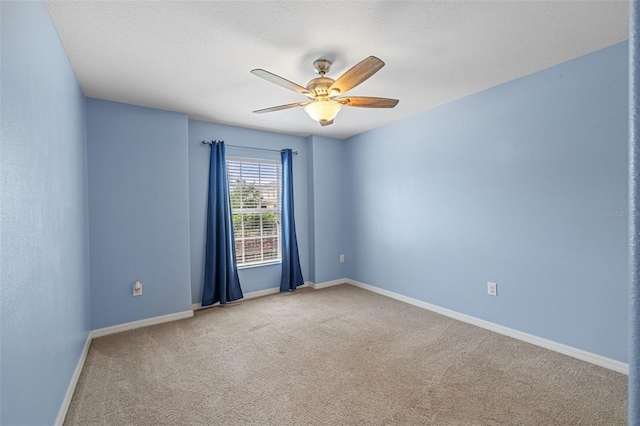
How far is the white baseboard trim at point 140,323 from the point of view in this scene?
3073mm

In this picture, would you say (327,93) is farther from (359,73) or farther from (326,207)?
(326,207)

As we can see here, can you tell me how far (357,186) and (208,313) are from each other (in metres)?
2.70

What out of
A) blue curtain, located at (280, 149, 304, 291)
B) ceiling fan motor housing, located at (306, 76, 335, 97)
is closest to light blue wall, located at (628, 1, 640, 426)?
ceiling fan motor housing, located at (306, 76, 335, 97)

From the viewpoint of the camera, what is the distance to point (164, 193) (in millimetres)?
3467

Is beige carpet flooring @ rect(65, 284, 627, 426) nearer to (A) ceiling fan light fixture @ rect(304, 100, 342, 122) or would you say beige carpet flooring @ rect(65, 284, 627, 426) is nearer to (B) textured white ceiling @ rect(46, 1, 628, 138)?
(A) ceiling fan light fixture @ rect(304, 100, 342, 122)

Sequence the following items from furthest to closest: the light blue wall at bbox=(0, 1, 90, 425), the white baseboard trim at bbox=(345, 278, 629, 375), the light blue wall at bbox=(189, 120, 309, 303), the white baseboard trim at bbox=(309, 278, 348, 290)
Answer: the white baseboard trim at bbox=(309, 278, 348, 290) < the light blue wall at bbox=(189, 120, 309, 303) < the white baseboard trim at bbox=(345, 278, 629, 375) < the light blue wall at bbox=(0, 1, 90, 425)

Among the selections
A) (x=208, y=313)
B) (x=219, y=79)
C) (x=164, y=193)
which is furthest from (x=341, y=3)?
(x=208, y=313)

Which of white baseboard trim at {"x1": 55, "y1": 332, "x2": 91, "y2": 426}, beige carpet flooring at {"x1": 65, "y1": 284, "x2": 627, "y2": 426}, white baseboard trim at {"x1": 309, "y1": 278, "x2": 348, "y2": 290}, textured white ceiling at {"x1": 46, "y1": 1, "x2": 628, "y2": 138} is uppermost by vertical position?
textured white ceiling at {"x1": 46, "y1": 1, "x2": 628, "y2": 138}

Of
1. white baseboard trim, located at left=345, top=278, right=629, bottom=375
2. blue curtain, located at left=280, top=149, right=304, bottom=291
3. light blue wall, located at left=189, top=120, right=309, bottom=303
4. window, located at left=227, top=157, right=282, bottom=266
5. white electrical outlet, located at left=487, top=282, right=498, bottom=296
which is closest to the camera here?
white baseboard trim, located at left=345, top=278, right=629, bottom=375

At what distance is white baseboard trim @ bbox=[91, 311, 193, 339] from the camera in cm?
307

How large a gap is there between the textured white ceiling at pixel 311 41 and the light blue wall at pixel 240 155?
92 centimetres

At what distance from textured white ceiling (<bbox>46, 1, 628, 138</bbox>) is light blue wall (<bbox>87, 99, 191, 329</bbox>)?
0.36 meters

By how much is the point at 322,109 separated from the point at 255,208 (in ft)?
7.57

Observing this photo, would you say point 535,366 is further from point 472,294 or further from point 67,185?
point 67,185
